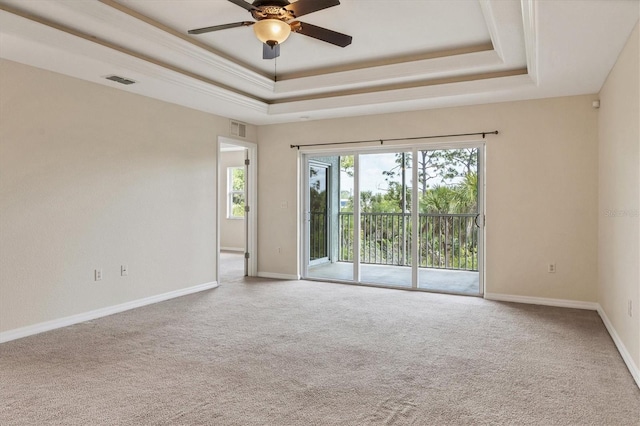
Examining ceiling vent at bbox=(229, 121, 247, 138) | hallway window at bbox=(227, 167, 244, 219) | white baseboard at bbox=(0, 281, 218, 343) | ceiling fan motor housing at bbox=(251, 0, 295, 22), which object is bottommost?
white baseboard at bbox=(0, 281, 218, 343)

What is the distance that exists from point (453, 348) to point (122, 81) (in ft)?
13.5

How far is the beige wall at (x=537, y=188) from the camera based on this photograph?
4.78m

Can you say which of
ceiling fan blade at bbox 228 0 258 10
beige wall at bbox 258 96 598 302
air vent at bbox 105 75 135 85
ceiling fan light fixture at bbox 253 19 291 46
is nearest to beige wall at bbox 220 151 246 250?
beige wall at bbox 258 96 598 302

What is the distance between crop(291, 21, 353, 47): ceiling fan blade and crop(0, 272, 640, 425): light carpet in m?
2.45

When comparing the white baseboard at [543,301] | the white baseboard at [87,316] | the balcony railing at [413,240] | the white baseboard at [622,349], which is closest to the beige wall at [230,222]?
the balcony railing at [413,240]

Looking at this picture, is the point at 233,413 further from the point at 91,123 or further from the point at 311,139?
the point at 311,139

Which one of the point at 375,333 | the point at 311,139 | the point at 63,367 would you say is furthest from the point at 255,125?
the point at 63,367

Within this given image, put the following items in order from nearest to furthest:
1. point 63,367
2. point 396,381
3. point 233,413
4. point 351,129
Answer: point 233,413 < point 396,381 < point 63,367 < point 351,129

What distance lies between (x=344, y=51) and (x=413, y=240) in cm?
266

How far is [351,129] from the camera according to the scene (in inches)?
242

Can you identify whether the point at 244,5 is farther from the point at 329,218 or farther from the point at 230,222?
the point at 230,222

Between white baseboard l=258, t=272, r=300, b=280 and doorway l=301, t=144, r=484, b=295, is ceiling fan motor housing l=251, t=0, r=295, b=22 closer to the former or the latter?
doorway l=301, t=144, r=484, b=295

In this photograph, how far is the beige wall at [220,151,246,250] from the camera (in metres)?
10.1

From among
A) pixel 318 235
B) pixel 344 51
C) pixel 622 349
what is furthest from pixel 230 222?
pixel 622 349
